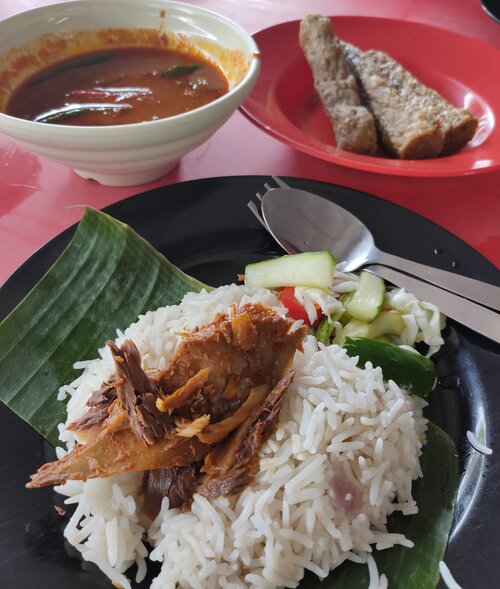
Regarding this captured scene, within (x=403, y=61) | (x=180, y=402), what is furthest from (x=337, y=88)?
(x=180, y=402)

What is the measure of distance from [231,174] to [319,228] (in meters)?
0.72

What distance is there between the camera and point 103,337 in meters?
2.16

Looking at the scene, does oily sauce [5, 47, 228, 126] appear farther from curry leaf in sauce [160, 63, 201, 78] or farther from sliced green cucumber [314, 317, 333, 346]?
sliced green cucumber [314, 317, 333, 346]

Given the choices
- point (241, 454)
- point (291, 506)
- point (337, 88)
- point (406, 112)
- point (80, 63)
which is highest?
point (80, 63)

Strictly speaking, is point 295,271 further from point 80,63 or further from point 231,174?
point 80,63

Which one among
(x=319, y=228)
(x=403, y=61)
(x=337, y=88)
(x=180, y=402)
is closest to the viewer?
(x=180, y=402)

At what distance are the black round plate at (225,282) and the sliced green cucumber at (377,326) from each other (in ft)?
0.62

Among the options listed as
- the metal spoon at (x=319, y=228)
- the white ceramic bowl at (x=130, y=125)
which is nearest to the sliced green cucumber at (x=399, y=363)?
the metal spoon at (x=319, y=228)

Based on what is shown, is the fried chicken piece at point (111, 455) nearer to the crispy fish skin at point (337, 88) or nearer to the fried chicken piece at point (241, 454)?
the fried chicken piece at point (241, 454)

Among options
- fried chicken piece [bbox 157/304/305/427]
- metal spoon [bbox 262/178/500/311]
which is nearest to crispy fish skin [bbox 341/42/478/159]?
metal spoon [bbox 262/178/500/311]

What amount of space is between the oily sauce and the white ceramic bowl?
85mm

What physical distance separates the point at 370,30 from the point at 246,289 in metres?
2.34

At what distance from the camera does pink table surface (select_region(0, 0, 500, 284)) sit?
262cm

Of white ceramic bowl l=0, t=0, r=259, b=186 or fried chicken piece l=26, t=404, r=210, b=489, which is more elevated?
white ceramic bowl l=0, t=0, r=259, b=186
